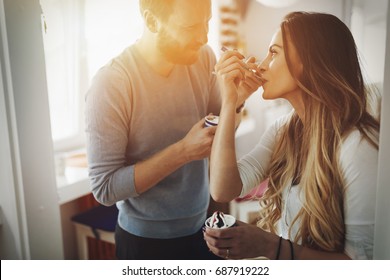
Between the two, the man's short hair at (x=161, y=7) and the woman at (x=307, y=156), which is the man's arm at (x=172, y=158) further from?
the man's short hair at (x=161, y=7)

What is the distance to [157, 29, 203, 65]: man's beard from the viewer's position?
938 mm

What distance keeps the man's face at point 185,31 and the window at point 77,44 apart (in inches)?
1.1

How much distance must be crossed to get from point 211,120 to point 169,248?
375 millimetres

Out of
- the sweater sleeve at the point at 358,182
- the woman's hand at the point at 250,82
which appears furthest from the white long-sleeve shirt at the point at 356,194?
the woman's hand at the point at 250,82

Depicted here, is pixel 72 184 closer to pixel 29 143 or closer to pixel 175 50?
pixel 29 143

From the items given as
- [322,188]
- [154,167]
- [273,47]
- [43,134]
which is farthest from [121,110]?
[322,188]

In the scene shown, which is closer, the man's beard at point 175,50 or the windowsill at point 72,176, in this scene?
the man's beard at point 175,50

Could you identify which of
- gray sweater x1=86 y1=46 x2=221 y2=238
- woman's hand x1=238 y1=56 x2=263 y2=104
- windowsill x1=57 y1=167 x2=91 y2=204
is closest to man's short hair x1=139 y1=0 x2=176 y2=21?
gray sweater x1=86 y1=46 x2=221 y2=238

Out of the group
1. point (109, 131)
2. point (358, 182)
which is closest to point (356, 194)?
point (358, 182)

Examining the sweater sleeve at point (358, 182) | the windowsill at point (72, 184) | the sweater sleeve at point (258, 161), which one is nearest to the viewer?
Result: the sweater sleeve at point (358, 182)

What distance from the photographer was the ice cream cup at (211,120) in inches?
37.0

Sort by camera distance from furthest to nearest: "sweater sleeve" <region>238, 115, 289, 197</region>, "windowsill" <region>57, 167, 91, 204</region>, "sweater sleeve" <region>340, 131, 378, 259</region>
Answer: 1. "windowsill" <region>57, 167, 91, 204</region>
2. "sweater sleeve" <region>238, 115, 289, 197</region>
3. "sweater sleeve" <region>340, 131, 378, 259</region>

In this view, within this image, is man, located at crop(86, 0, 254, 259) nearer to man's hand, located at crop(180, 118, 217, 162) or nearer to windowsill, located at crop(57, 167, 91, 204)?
man's hand, located at crop(180, 118, 217, 162)
